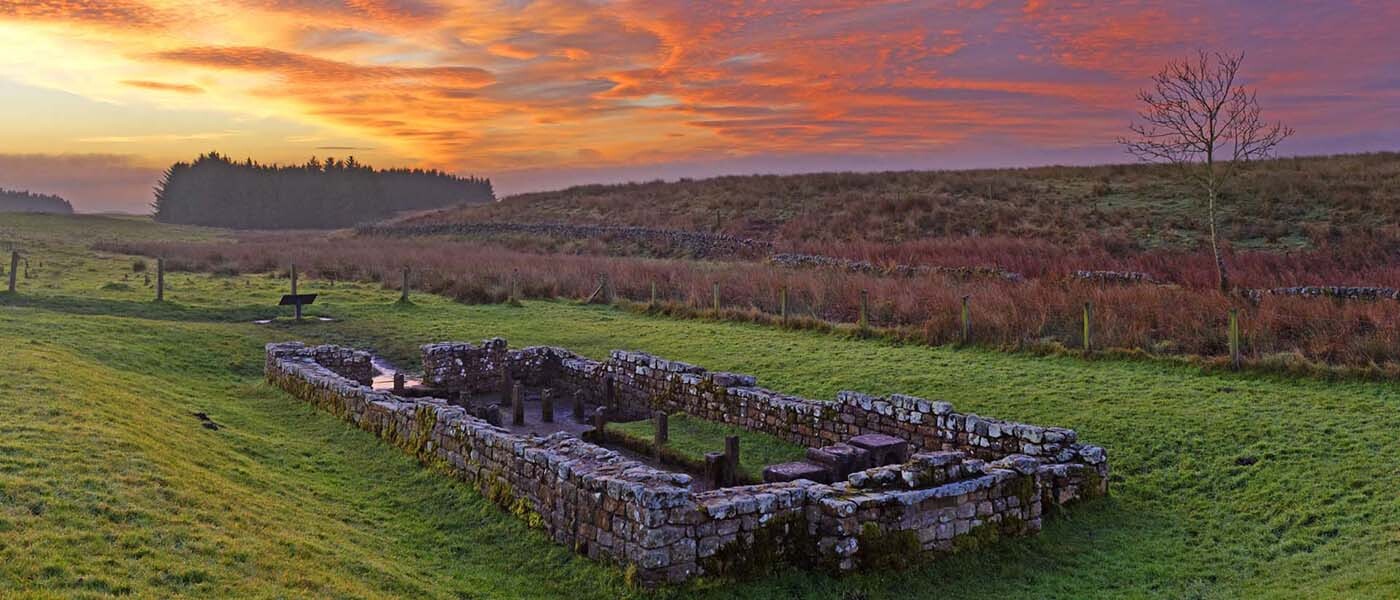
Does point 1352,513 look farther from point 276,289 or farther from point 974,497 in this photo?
point 276,289

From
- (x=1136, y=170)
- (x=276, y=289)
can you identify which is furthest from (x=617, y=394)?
(x=1136, y=170)

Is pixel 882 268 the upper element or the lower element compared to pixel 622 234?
lower

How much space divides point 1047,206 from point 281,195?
4906 inches

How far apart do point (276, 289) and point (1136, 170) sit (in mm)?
49868

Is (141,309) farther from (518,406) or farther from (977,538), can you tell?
(977,538)

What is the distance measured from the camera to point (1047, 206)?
49812 mm

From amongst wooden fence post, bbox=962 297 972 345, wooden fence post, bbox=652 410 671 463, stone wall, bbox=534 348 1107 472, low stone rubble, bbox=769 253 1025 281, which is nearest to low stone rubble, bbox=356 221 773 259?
low stone rubble, bbox=769 253 1025 281

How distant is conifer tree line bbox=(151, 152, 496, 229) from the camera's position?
13438 cm

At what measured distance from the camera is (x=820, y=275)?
102 feet

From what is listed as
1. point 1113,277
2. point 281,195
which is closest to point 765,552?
point 1113,277

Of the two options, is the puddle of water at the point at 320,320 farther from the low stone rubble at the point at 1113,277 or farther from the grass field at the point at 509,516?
the low stone rubble at the point at 1113,277

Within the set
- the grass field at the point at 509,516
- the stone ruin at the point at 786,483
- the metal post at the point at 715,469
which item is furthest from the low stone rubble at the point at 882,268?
the metal post at the point at 715,469

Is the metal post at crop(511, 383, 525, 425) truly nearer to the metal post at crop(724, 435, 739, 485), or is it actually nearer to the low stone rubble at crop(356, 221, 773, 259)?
the metal post at crop(724, 435, 739, 485)

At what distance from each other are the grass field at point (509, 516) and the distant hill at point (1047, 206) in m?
27.7
